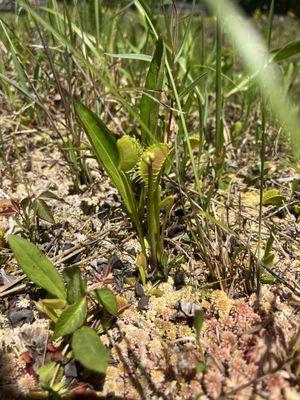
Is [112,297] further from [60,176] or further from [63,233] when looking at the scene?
[60,176]

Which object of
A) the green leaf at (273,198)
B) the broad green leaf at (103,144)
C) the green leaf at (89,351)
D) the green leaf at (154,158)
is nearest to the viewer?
the green leaf at (89,351)

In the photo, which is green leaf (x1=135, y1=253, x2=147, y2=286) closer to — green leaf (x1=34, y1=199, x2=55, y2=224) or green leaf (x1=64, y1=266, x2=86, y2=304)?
green leaf (x1=64, y1=266, x2=86, y2=304)

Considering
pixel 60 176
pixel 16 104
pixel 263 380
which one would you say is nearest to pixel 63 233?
pixel 60 176

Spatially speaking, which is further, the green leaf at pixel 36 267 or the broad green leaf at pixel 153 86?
the broad green leaf at pixel 153 86

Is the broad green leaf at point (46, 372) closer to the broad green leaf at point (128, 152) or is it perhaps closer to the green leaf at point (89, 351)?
the green leaf at point (89, 351)

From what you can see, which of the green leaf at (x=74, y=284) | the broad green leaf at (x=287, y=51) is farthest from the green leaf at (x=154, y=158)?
the broad green leaf at (x=287, y=51)

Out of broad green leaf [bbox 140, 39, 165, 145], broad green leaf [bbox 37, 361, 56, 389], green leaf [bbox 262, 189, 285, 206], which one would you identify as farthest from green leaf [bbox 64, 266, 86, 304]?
green leaf [bbox 262, 189, 285, 206]

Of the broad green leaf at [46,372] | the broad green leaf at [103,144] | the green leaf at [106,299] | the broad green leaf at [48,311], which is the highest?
the broad green leaf at [103,144]
